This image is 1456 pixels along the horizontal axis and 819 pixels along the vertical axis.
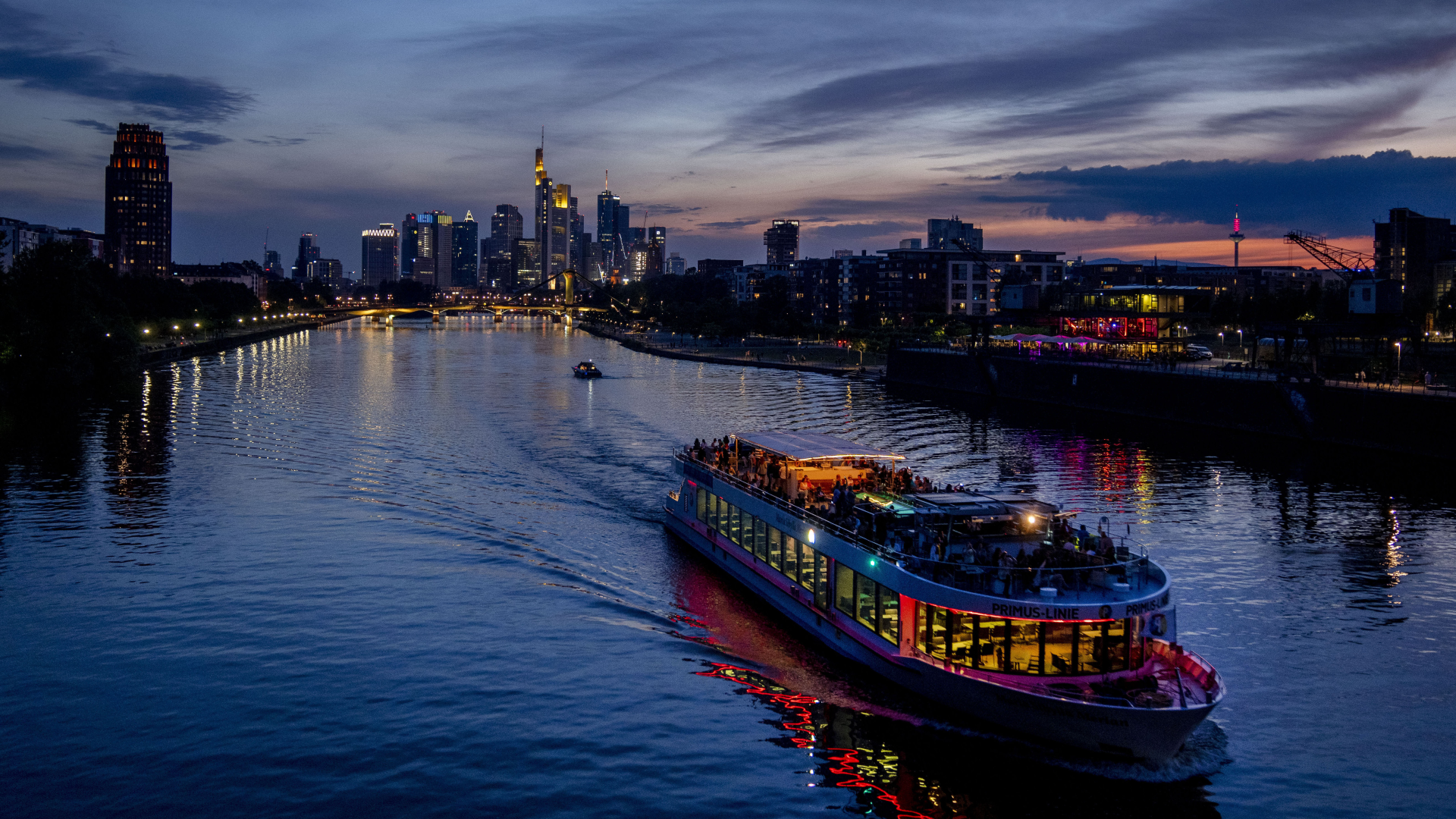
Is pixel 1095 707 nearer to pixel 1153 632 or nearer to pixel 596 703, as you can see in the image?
pixel 1153 632

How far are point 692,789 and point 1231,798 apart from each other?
11.0 m

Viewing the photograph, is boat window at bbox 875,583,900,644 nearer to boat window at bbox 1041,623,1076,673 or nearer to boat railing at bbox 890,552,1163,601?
boat railing at bbox 890,552,1163,601

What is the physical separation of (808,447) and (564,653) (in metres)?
13.5

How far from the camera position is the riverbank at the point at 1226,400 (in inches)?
2621

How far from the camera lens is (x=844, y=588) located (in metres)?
29.7

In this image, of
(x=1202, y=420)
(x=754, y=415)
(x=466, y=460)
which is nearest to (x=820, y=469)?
(x=466, y=460)

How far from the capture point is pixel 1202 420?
273ft

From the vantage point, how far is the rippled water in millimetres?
22578

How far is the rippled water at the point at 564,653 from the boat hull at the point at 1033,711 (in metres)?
0.59

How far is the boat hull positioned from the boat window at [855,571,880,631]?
248mm

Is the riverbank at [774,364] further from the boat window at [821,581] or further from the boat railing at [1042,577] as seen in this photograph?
the boat railing at [1042,577]

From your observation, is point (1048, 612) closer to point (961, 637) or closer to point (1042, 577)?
point (1042, 577)

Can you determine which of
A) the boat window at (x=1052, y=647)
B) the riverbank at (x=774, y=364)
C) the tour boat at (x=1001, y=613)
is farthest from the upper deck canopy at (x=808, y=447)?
the riverbank at (x=774, y=364)

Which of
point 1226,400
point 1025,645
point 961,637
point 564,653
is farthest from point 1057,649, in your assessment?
point 1226,400
